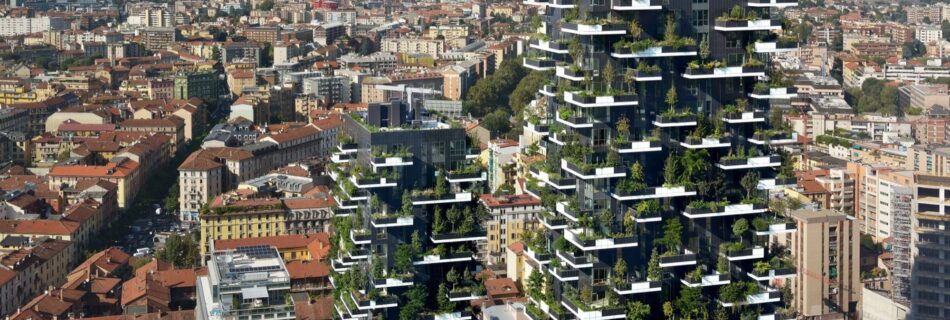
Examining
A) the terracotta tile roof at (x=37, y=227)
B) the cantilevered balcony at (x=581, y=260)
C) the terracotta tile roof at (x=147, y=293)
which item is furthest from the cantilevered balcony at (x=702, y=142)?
the terracotta tile roof at (x=37, y=227)

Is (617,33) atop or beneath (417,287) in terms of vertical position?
atop

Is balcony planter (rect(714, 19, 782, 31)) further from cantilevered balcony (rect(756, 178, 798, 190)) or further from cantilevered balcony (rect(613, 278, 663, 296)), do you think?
cantilevered balcony (rect(613, 278, 663, 296))

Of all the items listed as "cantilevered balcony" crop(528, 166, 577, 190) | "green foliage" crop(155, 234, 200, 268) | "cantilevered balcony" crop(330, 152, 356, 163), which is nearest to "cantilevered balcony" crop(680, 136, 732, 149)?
"cantilevered balcony" crop(528, 166, 577, 190)

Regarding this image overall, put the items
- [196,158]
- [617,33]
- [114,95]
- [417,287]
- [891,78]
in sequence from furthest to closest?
[891,78] < [114,95] < [196,158] < [417,287] < [617,33]

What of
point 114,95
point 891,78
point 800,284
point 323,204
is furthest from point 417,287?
point 891,78

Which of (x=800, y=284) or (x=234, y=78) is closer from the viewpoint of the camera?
(x=800, y=284)

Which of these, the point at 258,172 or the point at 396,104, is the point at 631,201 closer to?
the point at 396,104
